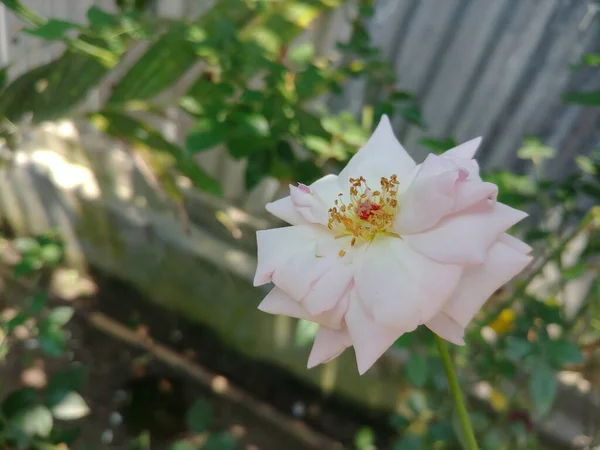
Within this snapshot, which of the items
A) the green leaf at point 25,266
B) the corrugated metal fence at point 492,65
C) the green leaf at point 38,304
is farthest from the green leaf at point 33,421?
the corrugated metal fence at point 492,65

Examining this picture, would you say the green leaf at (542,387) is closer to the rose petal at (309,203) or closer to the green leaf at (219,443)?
the rose petal at (309,203)

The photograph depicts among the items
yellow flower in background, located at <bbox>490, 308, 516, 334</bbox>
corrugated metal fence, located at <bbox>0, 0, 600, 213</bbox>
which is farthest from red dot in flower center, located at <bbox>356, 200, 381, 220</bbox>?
corrugated metal fence, located at <bbox>0, 0, 600, 213</bbox>

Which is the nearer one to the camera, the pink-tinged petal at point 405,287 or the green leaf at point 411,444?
the pink-tinged petal at point 405,287

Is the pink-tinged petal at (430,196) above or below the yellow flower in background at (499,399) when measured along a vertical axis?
above

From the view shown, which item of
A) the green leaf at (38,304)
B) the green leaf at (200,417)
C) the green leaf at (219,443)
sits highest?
the green leaf at (38,304)

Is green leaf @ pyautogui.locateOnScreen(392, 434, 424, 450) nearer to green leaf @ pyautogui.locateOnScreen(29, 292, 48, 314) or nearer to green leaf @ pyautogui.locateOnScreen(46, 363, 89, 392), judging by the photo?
green leaf @ pyautogui.locateOnScreen(46, 363, 89, 392)

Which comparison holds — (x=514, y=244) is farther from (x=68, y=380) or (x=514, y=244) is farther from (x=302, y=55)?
(x=68, y=380)

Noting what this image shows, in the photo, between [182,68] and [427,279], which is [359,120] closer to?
[182,68]
